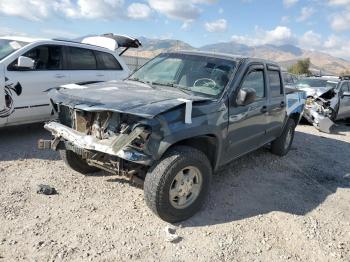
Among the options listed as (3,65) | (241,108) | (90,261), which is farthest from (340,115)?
(90,261)

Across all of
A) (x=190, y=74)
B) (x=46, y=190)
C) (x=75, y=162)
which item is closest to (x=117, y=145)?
(x=46, y=190)

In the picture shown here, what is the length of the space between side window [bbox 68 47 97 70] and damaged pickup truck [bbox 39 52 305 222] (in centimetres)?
209

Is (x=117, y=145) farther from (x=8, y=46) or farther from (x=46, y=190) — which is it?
(x=8, y=46)

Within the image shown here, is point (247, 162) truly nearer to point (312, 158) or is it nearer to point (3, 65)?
point (312, 158)

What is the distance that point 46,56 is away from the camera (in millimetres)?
6910

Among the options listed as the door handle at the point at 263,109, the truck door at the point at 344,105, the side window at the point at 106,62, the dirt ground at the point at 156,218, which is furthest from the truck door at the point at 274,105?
the truck door at the point at 344,105

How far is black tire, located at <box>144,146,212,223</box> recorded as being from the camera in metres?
3.93

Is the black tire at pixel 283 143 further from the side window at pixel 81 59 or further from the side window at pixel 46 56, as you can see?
the side window at pixel 46 56

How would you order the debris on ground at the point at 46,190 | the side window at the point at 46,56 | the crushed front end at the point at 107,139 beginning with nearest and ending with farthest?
1. the crushed front end at the point at 107,139
2. the debris on ground at the point at 46,190
3. the side window at the point at 46,56

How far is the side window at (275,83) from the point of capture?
6160 mm

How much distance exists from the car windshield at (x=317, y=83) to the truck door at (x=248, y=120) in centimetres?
830

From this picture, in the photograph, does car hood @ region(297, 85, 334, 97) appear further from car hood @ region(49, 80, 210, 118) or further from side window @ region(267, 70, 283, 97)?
car hood @ region(49, 80, 210, 118)

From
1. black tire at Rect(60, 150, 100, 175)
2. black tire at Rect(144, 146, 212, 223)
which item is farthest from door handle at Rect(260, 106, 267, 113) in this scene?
black tire at Rect(60, 150, 100, 175)

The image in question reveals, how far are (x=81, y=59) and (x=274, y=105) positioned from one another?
3.82 metres
